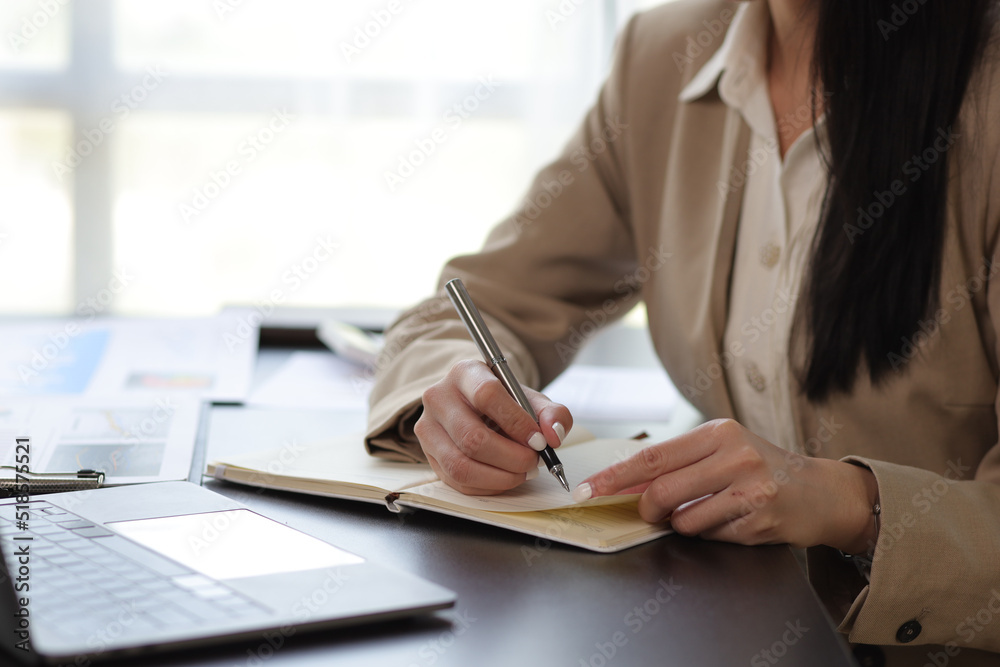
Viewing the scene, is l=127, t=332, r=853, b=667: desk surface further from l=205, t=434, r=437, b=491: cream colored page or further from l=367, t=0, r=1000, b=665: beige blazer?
l=367, t=0, r=1000, b=665: beige blazer

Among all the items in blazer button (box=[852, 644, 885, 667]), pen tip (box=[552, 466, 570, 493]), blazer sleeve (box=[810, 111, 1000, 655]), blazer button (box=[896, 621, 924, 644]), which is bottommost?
blazer button (box=[852, 644, 885, 667])

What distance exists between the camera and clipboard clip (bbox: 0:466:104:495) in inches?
28.1

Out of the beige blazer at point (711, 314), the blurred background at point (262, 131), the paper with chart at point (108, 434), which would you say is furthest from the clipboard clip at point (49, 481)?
the blurred background at point (262, 131)

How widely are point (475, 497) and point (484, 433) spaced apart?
5 cm

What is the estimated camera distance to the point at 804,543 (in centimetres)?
69

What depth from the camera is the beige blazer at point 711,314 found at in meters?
0.69

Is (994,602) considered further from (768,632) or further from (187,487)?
(187,487)

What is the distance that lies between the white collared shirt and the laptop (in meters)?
0.62

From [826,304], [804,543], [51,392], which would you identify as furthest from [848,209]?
[51,392]

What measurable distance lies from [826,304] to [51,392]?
92 centimetres

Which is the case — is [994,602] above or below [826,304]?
below

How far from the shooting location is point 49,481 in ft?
2.38

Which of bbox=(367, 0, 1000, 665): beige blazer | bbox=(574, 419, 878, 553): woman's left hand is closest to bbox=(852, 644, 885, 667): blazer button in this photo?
bbox=(367, 0, 1000, 665): beige blazer

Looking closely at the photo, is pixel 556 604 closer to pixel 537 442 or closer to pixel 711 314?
pixel 537 442
